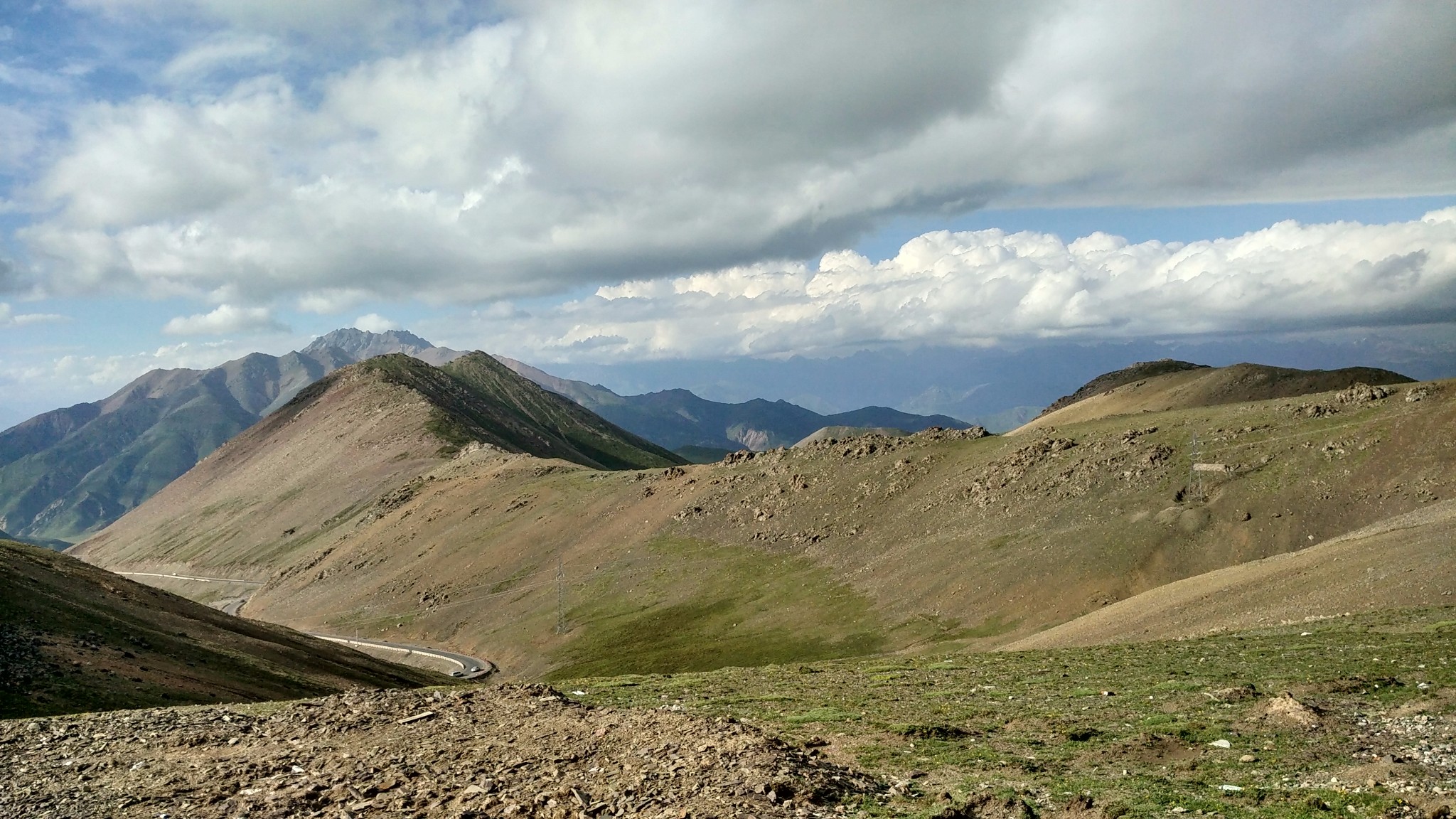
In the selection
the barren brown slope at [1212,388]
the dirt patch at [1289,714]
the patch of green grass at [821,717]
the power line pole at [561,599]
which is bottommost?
the power line pole at [561,599]

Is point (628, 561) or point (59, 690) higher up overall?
point (59, 690)

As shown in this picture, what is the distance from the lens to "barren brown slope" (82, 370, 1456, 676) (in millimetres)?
74438

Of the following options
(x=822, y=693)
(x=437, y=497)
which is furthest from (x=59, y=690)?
(x=437, y=497)

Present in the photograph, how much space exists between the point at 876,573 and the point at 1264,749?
7528 centimetres

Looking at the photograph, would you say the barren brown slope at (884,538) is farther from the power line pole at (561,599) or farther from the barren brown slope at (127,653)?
the barren brown slope at (127,653)

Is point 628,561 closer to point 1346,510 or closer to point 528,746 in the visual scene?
point 1346,510

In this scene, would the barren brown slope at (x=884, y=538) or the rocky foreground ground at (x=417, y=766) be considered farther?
the barren brown slope at (x=884, y=538)

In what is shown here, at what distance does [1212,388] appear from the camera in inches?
5138

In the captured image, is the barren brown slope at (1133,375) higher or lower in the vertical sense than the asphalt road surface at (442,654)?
higher

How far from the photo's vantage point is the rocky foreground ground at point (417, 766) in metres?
16.3

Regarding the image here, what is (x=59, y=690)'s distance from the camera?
32469mm

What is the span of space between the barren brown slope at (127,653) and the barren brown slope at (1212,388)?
3537 inches

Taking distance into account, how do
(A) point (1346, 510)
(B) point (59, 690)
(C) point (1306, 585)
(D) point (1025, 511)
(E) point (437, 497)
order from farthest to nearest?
1. (E) point (437, 497)
2. (D) point (1025, 511)
3. (A) point (1346, 510)
4. (C) point (1306, 585)
5. (B) point (59, 690)

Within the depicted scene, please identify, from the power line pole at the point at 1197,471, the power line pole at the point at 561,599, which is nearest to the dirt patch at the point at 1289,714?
the power line pole at the point at 1197,471
